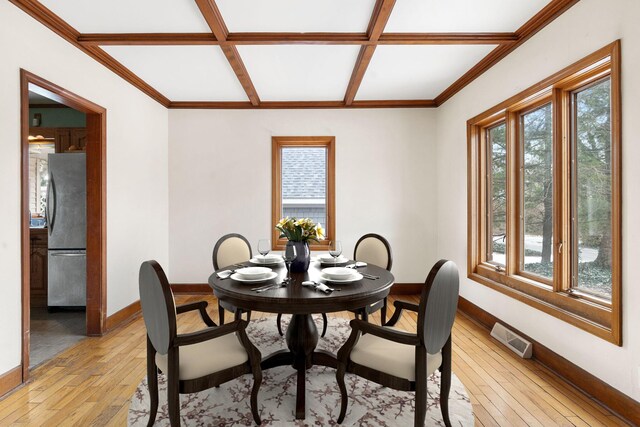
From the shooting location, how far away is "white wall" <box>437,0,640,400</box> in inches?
76.1

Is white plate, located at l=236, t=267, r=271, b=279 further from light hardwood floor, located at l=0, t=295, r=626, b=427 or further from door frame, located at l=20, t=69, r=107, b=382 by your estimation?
door frame, located at l=20, t=69, r=107, b=382

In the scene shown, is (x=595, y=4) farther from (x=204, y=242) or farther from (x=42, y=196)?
(x=42, y=196)

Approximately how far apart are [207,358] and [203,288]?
3251 mm

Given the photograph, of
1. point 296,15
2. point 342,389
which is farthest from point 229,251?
point 296,15

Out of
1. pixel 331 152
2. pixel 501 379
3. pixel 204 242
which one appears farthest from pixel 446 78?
pixel 204 242

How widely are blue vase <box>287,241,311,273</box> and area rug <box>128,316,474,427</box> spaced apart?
0.77m

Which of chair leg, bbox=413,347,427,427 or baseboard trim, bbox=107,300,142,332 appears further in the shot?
baseboard trim, bbox=107,300,142,332

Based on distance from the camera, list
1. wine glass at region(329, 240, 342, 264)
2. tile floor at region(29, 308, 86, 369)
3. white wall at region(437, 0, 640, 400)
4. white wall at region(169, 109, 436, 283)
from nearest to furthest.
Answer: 1. white wall at region(437, 0, 640, 400)
2. wine glass at region(329, 240, 342, 264)
3. tile floor at region(29, 308, 86, 369)
4. white wall at region(169, 109, 436, 283)

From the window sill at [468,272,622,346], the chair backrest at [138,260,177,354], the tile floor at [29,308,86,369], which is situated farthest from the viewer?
the tile floor at [29,308,86,369]

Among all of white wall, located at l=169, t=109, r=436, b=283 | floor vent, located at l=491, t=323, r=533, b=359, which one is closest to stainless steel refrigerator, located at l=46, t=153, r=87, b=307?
white wall, located at l=169, t=109, r=436, b=283

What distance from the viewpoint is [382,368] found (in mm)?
1751

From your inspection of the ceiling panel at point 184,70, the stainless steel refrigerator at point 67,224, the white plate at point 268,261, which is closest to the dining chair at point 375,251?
the white plate at point 268,261

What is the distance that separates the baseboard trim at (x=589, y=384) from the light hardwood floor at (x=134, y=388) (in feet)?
0.16

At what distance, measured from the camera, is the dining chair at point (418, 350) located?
165 cm
